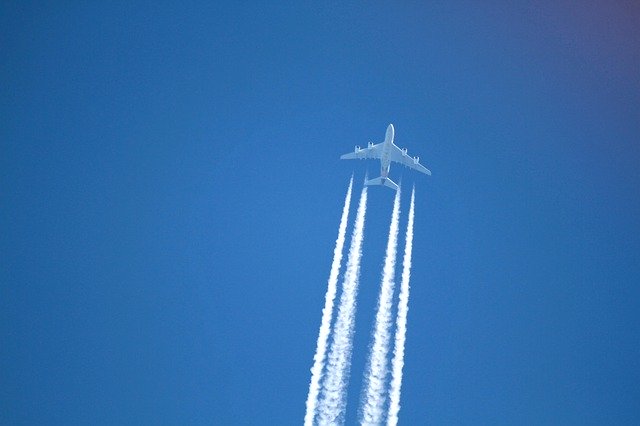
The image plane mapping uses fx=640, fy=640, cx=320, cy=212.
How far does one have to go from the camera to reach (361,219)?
55688 mm

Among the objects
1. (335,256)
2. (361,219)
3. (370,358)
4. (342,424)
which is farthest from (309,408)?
(361,219)

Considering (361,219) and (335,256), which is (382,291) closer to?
(335,256)

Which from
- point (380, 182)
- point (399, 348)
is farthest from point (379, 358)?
point (380, 182)

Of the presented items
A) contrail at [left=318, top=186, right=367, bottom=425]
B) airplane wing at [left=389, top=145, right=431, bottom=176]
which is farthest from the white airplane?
contrail at [left=318, top=186, right=367, bottom=425]

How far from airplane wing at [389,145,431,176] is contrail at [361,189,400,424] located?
1082 centimetres

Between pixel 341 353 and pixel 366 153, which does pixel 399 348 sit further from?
pixel 366 153

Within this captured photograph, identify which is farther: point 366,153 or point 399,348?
point 366,153

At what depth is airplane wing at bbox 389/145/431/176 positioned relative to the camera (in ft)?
187

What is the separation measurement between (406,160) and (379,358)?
2121 centimetres

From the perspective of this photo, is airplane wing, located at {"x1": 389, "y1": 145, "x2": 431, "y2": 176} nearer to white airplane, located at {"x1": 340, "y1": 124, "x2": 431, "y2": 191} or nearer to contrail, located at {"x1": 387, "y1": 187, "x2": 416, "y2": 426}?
white airplane, located at {"x1": 340, "y1": 124, "x2": 431, "y2": 191}

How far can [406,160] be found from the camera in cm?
5819

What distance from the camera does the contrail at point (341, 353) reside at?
134 feet

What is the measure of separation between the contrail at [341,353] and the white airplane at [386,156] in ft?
23.4

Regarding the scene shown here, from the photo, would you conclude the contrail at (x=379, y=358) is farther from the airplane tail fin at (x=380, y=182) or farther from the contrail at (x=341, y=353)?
the airplane tail fin at (x=380, y=182)
